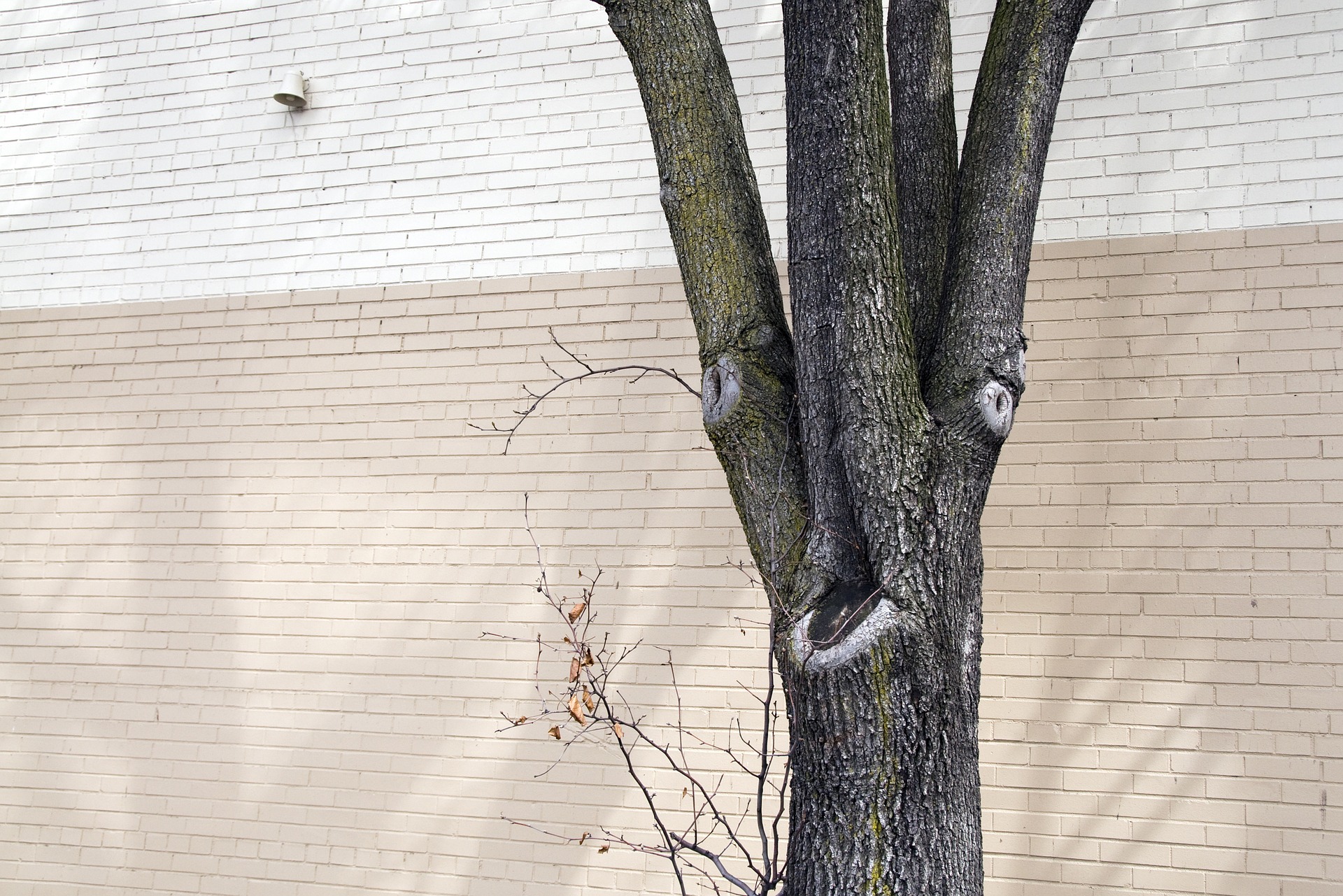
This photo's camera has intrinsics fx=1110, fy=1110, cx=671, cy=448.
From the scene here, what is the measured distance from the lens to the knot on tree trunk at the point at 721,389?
295 centimetres

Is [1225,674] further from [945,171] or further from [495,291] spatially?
[495,291]

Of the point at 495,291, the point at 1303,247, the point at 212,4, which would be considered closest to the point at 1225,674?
the point at 1303,247

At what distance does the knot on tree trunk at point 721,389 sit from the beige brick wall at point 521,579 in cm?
203

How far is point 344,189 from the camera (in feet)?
19.5

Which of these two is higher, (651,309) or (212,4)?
(212,4)

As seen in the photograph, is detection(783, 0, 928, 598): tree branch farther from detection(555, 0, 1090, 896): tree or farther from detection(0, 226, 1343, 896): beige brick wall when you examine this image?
detection(0, 226, 1343, 896): beige brick wall

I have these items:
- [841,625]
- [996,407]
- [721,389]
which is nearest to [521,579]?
[721,389]

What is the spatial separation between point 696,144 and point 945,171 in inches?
30.0

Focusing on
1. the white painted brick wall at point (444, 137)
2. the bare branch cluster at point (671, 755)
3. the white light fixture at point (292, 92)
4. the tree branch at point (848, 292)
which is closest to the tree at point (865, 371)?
the tree branch at point (848, 292)

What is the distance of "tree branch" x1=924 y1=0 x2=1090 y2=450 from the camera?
2869 mm

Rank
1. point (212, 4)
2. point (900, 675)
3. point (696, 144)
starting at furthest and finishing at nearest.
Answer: point (212, 4), point (696, 144), point (900, 675)

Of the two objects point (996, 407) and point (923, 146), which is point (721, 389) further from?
point (923, 146)

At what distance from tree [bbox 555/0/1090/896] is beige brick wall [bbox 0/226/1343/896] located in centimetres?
177

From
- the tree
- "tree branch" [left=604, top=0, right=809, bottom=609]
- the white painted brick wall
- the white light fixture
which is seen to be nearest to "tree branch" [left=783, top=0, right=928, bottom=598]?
the tree
